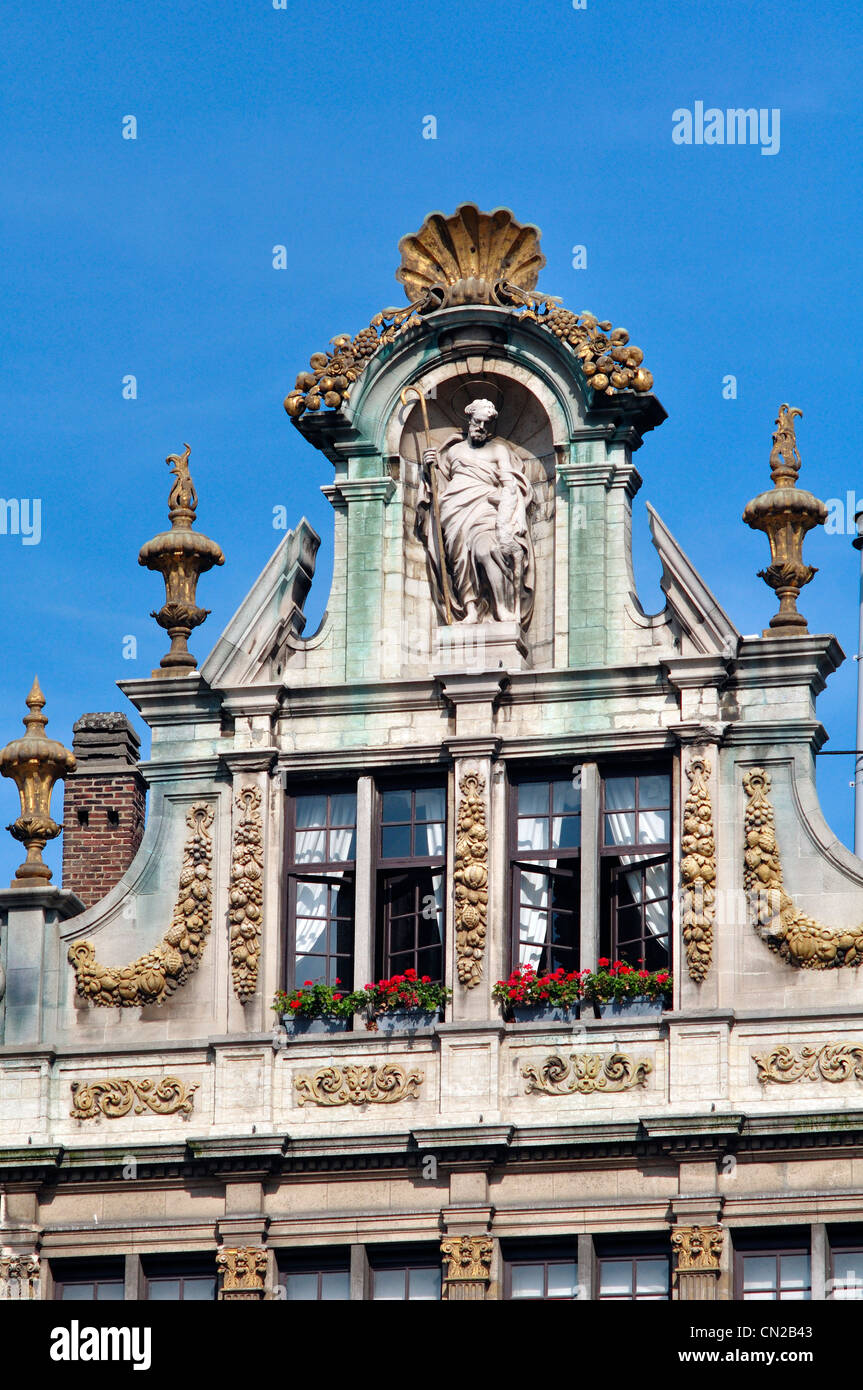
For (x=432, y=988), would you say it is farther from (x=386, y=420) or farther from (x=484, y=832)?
(x=386, y=420)

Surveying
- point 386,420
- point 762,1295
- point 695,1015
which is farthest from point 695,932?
Result: point 386,420

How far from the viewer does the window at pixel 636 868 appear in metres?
39.4

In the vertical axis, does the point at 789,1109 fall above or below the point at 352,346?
below

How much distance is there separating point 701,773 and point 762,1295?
509 centimetres

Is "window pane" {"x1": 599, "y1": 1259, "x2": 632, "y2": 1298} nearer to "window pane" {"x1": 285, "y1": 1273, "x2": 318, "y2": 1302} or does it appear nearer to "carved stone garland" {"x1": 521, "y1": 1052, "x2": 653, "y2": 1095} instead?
"carved stone garland" {"x1": 521, "y1": 1052, "x2": 653, "y2": 1095}

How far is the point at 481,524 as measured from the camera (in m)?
41.2

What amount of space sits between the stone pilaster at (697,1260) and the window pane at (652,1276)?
0.28 metres

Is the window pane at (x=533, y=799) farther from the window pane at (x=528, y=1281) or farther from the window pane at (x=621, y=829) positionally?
the window pane at (x=528, y=1281)

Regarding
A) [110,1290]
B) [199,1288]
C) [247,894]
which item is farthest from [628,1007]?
[110,1290]

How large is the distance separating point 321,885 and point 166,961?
1708mm

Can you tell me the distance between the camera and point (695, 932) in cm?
3891

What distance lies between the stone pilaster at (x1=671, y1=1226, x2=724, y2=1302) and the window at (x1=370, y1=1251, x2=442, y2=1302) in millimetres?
2392

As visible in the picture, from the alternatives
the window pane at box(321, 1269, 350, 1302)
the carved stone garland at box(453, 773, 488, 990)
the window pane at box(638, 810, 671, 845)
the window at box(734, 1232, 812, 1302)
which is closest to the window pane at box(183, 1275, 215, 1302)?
the window pane at box(321, 1269, 350, 1302)
